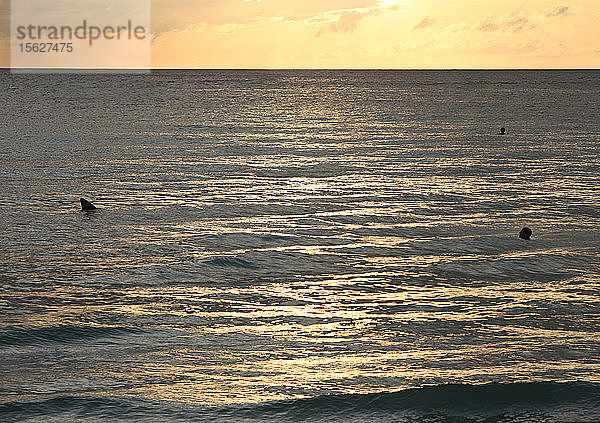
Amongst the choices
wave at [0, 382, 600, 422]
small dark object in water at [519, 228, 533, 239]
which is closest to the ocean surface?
wave at [0, 382, 600, 422]

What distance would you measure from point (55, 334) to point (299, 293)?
5.50 metres

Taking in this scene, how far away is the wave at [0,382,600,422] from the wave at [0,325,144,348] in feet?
9.82

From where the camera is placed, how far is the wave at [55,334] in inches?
594

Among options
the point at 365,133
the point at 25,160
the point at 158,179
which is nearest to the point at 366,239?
the point at 158,179

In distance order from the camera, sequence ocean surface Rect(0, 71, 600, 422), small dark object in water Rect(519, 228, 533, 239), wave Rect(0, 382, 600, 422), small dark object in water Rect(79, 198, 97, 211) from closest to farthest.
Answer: wave Rect(0, 382, 600, 422) → ocean surface Rect(0, 71, 600, 422) → small dark object in water Rect(519, 228, 533, 239) → small dark object in water Rect(79, 198, 97, 211)

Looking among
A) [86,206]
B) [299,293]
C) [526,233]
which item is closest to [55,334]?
[299,293]

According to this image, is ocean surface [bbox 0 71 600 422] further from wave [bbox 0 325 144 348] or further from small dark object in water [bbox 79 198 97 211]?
small dark object in water [bbox 79 198 97 211]

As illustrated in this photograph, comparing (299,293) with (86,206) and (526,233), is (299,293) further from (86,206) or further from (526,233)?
(86,206)

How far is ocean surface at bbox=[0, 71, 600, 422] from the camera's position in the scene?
41.5 feet

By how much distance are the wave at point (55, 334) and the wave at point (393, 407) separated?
299cm

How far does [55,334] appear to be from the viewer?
15.4 metres

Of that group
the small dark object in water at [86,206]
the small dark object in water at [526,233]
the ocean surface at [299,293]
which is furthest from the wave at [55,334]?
the small dark object in water at [526,233]

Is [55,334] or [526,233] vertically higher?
[526,233]

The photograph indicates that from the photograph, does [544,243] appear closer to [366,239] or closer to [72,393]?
[366,239]
